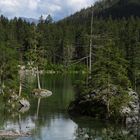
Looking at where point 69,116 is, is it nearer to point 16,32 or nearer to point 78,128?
point 78,128

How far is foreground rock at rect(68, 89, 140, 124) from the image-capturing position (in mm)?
44188

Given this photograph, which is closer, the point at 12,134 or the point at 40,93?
the point at 12,134

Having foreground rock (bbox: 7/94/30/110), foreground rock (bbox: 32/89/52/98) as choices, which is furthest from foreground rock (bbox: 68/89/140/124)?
foreground rock (bbox: 32/89/52/98)

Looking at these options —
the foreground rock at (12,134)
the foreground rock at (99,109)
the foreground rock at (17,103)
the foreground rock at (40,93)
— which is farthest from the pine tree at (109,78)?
the foreground rock at (40,93)

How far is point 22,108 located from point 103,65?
11818mm

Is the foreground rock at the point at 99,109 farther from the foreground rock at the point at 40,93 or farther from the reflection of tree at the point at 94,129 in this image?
the foreground rock at the point at 40,93

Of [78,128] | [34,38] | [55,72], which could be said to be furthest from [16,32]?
[78,128]

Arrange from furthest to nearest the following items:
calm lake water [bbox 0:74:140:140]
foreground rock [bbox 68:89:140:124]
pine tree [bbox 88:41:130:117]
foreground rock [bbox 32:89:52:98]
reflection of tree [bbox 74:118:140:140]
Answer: foreground rock [bbox 32:89:52:98] < pine tree [bbox 88:41:130:117] < foreground rock [bbox 68:89:140:124] < calm lake water [bbox 0:74:140:140] < reflection of tree [bbox 74:118:140:140]

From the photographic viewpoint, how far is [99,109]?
4762 cm

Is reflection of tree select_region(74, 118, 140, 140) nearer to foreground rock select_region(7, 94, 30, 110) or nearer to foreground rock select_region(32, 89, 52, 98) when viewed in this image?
foreground rock select_region(7, 94, 30, 110)

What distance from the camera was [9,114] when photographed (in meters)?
48.5

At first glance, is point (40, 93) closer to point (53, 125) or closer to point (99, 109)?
point (99, 109)

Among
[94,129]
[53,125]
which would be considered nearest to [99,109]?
[94,129]

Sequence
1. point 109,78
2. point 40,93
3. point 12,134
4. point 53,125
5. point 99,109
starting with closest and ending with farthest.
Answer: point 12,134, point 53,125, point 109,78, point 99,109, point 40,93
